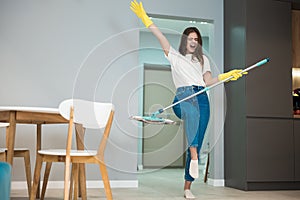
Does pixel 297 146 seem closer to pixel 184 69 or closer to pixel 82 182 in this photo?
pixel 82 182

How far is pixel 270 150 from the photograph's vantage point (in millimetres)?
4312

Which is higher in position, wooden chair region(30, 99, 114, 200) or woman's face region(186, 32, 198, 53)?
woman's face region(186, 32, 198, 53)

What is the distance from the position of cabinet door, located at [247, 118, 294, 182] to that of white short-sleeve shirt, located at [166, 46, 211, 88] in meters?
2.10

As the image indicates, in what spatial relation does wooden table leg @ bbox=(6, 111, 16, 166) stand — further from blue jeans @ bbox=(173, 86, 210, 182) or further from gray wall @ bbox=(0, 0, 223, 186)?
gray wall @ bbox=(0, 0, 223, 186)

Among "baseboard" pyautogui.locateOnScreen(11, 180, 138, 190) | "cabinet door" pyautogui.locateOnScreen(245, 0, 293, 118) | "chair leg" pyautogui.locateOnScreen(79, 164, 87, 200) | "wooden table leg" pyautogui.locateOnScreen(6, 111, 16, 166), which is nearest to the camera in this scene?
"wooden table leg" pyautogui.locateOnScreen(6, 111, 16, 166)

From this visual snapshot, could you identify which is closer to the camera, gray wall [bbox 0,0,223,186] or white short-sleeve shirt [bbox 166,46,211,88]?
white short-sleeve shirt [bbox 166,46,211,88]

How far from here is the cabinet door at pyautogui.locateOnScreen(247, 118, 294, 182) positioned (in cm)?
423

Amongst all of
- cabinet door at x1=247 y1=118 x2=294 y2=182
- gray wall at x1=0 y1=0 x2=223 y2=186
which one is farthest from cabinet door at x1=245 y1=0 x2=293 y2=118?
gray wall at x1=0 y1=0 x2=223 y2=186

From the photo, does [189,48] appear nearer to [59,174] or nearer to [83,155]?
[83,155]

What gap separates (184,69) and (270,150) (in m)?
2.43

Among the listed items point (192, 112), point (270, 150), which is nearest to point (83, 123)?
point (192, 112)

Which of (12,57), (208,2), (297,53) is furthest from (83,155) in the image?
(297,53)

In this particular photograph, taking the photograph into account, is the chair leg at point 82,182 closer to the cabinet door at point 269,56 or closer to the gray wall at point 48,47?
the gray wall at point 48,47

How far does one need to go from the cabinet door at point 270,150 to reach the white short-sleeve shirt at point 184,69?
2102 millimetres
